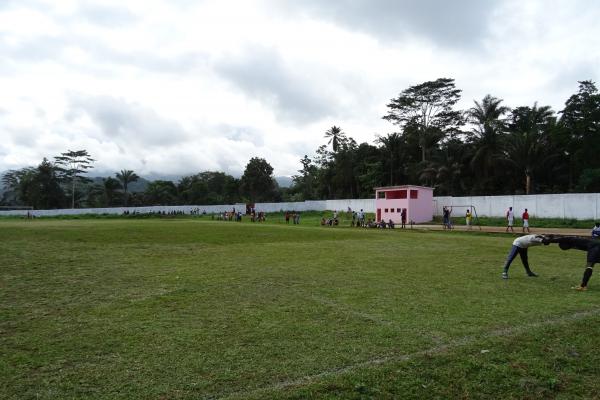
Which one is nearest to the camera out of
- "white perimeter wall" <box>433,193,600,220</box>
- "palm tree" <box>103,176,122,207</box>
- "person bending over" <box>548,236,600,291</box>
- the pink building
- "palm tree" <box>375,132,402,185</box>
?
"person bending over" <box>548,236,600,291</box>

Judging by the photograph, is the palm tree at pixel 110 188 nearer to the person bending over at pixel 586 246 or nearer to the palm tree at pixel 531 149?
the palm tree at pixel 531 149

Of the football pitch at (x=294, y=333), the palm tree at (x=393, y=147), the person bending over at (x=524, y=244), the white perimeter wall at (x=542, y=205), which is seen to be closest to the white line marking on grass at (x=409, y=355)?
the football pitch at (x=294, y=333)

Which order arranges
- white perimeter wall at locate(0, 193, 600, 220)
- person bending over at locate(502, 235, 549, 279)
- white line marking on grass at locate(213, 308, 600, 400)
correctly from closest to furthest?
1. white line marking on grass at locate(213, 308, 600, 400)
2. person bending over at locate(502, 235, 549, 279)
3. white perimeter wall at locate(0, 193, 600, 220)

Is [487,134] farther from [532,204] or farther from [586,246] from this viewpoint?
[586,246]

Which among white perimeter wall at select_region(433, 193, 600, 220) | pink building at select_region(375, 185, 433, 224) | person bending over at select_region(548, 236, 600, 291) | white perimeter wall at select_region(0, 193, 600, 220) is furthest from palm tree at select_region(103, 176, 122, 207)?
person bending over at select_region(548, 236, 600, 291)

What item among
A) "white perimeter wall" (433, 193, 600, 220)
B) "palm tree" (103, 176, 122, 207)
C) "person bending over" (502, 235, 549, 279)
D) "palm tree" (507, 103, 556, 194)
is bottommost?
"person bending over" (502, 235, 549, 279)

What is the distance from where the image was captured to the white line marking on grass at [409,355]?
394cm

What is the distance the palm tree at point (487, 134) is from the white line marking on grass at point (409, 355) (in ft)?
141

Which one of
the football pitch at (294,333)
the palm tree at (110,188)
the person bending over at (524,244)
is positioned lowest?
the football pitch at (294,333)

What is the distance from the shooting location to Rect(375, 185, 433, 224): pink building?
37.9 m

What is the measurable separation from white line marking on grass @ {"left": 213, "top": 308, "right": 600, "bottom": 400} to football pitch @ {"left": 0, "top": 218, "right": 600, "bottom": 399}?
14 mm

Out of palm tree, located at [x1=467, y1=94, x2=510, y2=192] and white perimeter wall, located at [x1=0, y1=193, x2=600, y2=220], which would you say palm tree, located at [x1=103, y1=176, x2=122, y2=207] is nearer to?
white perimeter wall, located at [x1=0, y1=193, x2=600, y2=220]

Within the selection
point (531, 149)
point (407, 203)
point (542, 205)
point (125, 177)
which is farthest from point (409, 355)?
point (125, 177)

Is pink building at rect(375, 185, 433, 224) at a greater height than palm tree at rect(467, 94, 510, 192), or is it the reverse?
palm tree at rect(467, 94, 510, 192)
